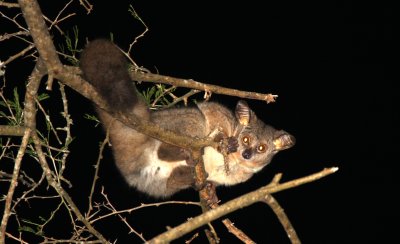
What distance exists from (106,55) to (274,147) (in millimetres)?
2552

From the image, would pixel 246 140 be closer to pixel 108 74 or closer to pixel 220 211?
pixel 108 74

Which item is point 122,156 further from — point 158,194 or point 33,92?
point 33,92

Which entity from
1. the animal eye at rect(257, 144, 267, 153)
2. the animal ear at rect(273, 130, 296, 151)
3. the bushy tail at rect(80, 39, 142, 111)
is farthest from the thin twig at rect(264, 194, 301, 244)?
the animal ear at rect(273, 130, 296, 151)

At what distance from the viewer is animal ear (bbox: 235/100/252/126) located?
5289 mm

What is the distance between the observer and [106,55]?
3998mm

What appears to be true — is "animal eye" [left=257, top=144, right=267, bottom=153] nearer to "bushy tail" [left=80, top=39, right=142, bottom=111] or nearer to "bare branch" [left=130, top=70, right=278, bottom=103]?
"bare branch" [left=130, top=70, right=278, bottom=103]

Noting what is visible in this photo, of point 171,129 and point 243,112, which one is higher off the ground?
point 243,112

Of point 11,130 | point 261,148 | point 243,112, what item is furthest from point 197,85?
point 261,148

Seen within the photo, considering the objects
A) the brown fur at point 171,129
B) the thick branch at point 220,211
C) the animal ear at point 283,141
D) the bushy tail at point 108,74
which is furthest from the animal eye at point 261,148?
the thick branch at point 220,211

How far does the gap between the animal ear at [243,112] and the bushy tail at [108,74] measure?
5.04 ft

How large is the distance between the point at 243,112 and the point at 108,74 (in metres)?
1.84

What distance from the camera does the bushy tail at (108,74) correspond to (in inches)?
152

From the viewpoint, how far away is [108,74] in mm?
3918

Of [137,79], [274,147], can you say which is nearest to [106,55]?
[137,79]
